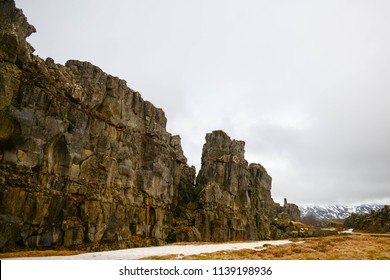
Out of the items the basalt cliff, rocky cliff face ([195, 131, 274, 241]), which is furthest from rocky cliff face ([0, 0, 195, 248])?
rocky cliff face ([195, 131, 274, 241])

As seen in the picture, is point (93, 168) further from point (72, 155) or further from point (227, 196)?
point (227, 196)

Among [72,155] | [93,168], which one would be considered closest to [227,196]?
[93,168]

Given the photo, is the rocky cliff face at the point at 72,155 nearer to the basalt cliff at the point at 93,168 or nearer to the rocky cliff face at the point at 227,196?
the basalt cliff at the point at 93,168

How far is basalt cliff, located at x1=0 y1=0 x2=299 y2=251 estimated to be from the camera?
34.0 metres

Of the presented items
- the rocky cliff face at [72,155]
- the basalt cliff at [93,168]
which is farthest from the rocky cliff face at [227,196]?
the rocky cliff face at [72,155]

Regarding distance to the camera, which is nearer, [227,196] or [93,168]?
[93,168]

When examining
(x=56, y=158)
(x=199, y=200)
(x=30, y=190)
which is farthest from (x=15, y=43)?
(x=199, y=200)

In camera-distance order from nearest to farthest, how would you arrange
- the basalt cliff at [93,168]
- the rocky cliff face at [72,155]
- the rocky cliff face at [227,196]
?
the rocky cliff face at [72,155], the basalt cliff at [93,168], the rocky cliff face at [227,196]

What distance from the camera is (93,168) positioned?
45.2 meters

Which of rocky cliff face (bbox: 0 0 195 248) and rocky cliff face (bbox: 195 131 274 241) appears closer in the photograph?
rocky cliff face (bbox: 0 0 195 248)

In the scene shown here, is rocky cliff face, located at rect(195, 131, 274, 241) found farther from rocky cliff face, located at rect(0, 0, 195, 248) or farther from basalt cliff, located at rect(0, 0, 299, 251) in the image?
rocky cliff face, located at rect(0, 0, 195, 248)

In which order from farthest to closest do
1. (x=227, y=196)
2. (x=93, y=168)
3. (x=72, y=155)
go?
(x=227, y=196) → (x=93, y=168) → (x=72, y=155)

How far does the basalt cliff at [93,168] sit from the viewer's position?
112 feet

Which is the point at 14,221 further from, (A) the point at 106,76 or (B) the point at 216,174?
(B) the point at 216,174
